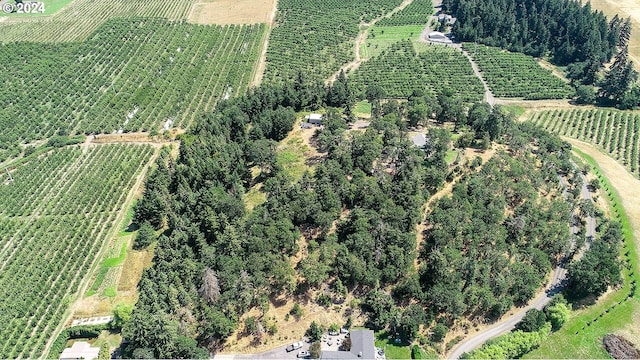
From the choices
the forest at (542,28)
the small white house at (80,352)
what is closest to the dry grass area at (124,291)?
the small white house at (80,352)

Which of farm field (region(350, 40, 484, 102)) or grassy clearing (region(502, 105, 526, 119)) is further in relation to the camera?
farm field (region(350, 40, 484, 102))

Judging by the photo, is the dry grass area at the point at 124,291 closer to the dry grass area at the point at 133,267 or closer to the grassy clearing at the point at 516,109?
the dry grass area at the point at 133,267

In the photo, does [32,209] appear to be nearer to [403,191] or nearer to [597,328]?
[403,191]

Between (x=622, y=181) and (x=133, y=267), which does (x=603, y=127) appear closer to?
(x=622, y=181)

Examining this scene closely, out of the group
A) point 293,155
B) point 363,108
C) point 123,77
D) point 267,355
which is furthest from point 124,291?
point 123,77

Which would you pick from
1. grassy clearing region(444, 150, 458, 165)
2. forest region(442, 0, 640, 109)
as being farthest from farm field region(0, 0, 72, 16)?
grassy clearing region(444, 150, 458, 165)

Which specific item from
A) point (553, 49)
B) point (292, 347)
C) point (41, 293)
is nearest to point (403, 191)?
point (292, 347)

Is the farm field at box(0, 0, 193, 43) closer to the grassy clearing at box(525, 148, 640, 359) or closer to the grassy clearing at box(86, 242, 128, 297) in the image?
the grassy clearing at box(86, 242, 128, 297)
